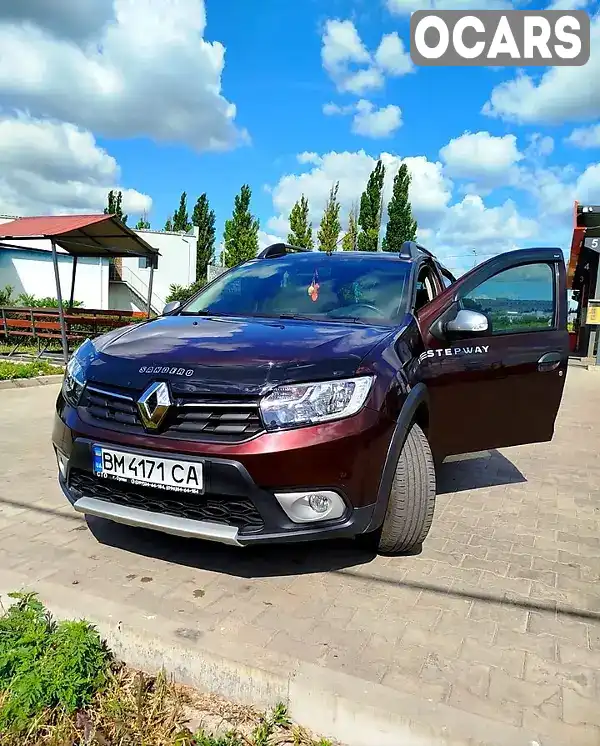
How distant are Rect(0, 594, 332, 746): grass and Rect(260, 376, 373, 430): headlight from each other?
1052mm

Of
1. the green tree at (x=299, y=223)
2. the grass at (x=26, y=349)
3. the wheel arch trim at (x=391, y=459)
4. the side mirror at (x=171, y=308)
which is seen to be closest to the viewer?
the wheel arch trim at (x=391, y=459)

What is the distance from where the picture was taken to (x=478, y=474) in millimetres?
5090

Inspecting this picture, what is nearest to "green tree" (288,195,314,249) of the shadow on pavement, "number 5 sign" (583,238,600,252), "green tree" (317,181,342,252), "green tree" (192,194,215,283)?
"green tree" (317,181,342,252)

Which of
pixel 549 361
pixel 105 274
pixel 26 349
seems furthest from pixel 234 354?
pixel 105 274

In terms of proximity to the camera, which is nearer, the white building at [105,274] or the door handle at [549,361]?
the door handle at [549,361]

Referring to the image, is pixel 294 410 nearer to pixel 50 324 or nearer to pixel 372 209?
pixel 50 324

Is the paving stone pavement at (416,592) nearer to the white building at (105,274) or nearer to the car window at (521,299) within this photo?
the car window at (521,299)

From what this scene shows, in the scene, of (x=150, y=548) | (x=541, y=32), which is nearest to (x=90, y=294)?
(x=541, y=32)

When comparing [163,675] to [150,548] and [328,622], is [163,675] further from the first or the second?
[150,548]

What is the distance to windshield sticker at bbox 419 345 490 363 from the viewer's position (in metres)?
3.33

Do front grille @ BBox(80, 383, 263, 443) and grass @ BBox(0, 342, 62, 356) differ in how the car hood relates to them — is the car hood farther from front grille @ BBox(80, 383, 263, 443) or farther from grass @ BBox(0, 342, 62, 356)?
grass @ BBox(0, 342, 62, 356)

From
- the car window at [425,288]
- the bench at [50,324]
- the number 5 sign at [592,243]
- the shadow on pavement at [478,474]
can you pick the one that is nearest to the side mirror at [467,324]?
the car window at [425,288]

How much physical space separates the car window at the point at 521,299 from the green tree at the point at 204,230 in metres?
45.1

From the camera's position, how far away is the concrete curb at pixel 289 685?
191 cm
